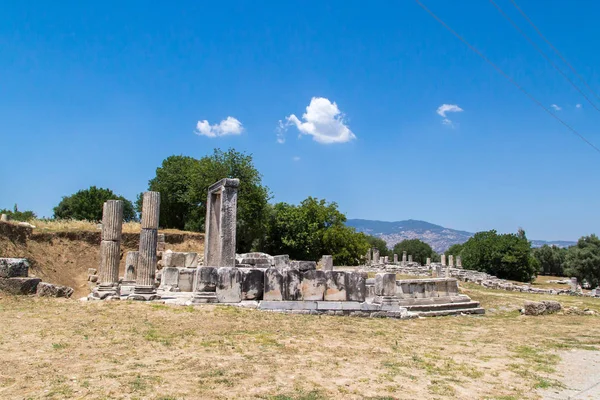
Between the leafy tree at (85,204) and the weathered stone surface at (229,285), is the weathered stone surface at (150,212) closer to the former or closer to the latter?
the weathered stone surface at (229,285)

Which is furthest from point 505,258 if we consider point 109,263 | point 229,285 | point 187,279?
point 109,263

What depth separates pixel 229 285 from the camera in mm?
12883

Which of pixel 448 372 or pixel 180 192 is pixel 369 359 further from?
pixel 180 192

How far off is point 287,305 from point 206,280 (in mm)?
2423

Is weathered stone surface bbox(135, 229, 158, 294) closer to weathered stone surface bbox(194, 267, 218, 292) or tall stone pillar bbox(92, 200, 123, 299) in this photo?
tall stone pillar bbox(92, 200, 123, 299)

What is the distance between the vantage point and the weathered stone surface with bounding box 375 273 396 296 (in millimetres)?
13828

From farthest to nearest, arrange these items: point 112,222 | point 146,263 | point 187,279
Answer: point 187,279, point 112,222, point 146,263

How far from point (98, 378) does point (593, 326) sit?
14.2 m

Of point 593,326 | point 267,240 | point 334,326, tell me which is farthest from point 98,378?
point 267,240

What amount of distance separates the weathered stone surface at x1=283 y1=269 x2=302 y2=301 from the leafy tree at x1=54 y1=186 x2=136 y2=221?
42.0 meters

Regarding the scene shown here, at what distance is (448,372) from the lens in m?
7.09

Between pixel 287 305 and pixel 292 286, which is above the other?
pixel 292 286

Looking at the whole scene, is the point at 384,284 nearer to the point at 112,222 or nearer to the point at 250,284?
the point at 250,284

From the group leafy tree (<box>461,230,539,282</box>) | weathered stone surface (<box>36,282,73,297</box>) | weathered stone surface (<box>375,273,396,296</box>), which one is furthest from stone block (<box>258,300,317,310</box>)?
leafy tree (<box>461,230,539,282</box>)
